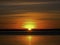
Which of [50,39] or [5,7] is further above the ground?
[5,7]

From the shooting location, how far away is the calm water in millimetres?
921

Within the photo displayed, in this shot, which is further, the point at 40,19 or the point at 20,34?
the point at 40,19

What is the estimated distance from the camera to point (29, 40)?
944 millimetres

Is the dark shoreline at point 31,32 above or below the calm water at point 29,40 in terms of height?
above

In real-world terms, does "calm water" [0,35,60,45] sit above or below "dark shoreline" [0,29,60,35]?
below

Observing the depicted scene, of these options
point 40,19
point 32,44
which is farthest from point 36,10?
point 32,44

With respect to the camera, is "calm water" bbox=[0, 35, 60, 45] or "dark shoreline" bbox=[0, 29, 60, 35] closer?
"calm water" bbox=[0, 35, 60, 45]

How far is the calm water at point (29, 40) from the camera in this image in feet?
3.02

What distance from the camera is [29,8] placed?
1419 millimetres

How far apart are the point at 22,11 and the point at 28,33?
0.37 meters

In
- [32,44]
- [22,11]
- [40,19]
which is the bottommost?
[32,44]

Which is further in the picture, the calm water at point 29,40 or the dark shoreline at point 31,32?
the dark shoreline at point 31,32

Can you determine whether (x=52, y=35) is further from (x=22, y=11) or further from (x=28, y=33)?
(x=22, y=11)

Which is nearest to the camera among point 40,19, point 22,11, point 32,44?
point 32,44
